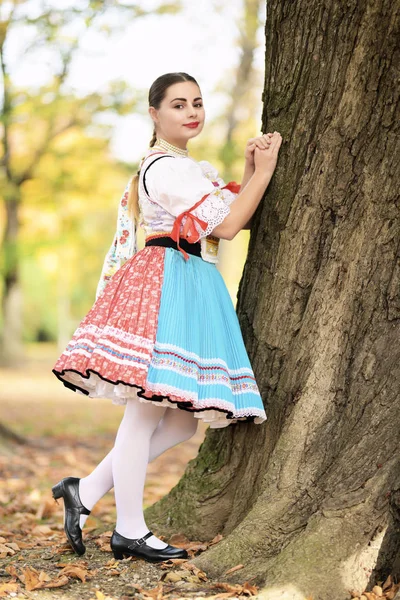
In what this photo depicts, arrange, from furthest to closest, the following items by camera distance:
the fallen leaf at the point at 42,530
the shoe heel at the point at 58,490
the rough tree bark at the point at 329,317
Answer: the fallen leaf at the point at 42,530 < the shoe heel at the point at 58,490 < the rough tree bark at the point at 329,317

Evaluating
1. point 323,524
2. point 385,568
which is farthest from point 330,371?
point 385,568

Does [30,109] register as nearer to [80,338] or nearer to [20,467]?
[20,467]

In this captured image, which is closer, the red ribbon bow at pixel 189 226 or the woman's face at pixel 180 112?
the red ribbon bow at pixel 189 226

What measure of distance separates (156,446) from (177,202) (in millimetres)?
970

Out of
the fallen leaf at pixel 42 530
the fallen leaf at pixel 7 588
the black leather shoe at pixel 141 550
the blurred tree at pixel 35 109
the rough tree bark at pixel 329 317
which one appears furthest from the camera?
the blurred tree at pixel 35 109

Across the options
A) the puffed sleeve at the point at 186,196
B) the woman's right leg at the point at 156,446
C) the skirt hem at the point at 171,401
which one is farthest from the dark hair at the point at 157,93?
the woman's right leg at the point at 156,446

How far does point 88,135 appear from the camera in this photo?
1361 centimetres

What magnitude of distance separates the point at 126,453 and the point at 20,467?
117 inches

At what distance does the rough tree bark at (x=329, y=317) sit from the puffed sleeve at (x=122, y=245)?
57 cm

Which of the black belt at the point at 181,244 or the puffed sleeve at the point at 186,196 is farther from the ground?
the puffed sleeve at the point at 186,196

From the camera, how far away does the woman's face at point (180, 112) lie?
287 cm

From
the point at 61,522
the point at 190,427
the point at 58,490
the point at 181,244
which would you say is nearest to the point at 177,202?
the point at 181,244

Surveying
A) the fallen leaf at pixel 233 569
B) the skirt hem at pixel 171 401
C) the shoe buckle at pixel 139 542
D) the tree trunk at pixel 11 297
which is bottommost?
the tree trunk at pixel 11 297

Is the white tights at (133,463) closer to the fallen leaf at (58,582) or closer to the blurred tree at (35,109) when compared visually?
the fallen leaf at (58,582)
